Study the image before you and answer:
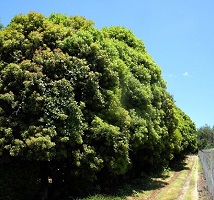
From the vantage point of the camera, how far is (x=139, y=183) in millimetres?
27641

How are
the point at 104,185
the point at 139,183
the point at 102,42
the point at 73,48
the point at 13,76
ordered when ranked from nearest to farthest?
the point at 13,76 < the point at 73,48 < the point at 102,42 < the point at 104,185 < the point at 139,183

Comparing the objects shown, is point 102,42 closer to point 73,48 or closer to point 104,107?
point 73,48

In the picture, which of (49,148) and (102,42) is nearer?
(49,148)

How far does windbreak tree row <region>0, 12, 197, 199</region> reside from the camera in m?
16.9

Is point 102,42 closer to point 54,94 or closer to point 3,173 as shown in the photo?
point 54,94

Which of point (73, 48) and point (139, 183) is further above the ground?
point (73, 48)

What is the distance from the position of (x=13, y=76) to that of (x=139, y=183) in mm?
14983

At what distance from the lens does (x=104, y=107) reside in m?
19.7

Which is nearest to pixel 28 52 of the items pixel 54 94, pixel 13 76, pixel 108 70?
pixel 13 76

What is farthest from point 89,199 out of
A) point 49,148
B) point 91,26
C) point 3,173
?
point 91,26

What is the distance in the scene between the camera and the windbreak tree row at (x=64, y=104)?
1689 centimetres

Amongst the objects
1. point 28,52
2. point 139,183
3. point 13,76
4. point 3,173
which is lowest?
point 139,183

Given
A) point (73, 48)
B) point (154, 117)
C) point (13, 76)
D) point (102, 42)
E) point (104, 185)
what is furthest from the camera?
point (154, 117)

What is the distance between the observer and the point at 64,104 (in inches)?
682
